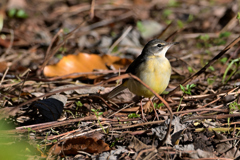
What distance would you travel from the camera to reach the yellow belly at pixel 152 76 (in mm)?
4512

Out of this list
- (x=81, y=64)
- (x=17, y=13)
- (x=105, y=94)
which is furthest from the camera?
(x=17, y=13)

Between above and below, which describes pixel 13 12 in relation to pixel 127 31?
above

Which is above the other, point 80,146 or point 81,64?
point 81,64

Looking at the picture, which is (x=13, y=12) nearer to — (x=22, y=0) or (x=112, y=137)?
(x=22, y=0)

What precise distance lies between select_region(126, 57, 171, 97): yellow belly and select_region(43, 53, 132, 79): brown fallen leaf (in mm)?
1782

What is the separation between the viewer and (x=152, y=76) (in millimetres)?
4555

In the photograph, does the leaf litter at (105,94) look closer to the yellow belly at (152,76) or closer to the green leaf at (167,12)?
the green leaf at (167,12)

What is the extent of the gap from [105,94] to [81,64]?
1291mm

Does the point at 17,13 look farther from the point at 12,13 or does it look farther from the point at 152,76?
the point at 152,76

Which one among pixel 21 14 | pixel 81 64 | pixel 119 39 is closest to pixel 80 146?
pixel 81 64

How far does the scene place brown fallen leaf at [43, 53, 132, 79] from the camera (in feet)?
20.7

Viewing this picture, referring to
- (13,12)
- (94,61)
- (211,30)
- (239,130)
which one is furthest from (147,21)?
(239,130)

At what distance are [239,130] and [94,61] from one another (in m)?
3.54

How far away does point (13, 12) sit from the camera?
9.70 m
